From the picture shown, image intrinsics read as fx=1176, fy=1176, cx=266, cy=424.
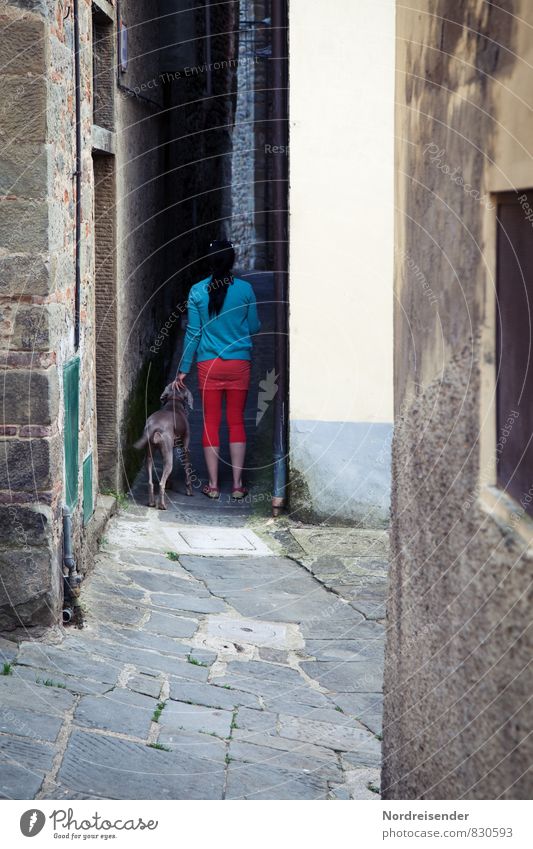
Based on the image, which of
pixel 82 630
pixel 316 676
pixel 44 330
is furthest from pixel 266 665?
pixel 44 330

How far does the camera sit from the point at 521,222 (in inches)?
96.3

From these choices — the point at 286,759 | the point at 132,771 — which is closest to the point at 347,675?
the point at 286,759

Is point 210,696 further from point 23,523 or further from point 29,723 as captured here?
point 23,523

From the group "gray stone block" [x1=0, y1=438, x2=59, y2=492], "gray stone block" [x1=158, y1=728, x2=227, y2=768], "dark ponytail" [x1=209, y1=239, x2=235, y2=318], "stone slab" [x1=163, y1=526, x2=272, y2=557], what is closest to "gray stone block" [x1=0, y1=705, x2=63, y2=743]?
"gray stone block" [x1=158, y1=728, x2=227, y2=768]

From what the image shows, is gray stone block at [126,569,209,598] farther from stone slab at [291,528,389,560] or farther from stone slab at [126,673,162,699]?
stone slab at [126,673,162,699]

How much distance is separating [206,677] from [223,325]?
350 cm

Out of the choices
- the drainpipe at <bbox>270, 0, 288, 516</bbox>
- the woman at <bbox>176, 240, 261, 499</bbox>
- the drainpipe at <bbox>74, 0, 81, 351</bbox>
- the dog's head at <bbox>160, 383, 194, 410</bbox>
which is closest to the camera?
the drainpipe at <bbox>74, 0, 81, 351</bbox>

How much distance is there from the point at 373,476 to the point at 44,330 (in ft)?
10.2

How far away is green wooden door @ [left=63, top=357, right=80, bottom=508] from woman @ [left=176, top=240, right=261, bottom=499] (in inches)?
87.6

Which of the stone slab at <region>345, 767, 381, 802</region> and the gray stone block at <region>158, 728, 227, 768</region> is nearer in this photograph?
the stone slab at <region>345, 767, 381, 802</region>

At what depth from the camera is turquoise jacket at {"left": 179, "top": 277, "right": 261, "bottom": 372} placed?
7.93m

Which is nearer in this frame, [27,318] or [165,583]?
[27,318]

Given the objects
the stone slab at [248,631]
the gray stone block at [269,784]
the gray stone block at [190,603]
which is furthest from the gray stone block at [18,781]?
the gray stone block at [190,603]

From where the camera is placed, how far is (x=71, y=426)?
5.56 m
